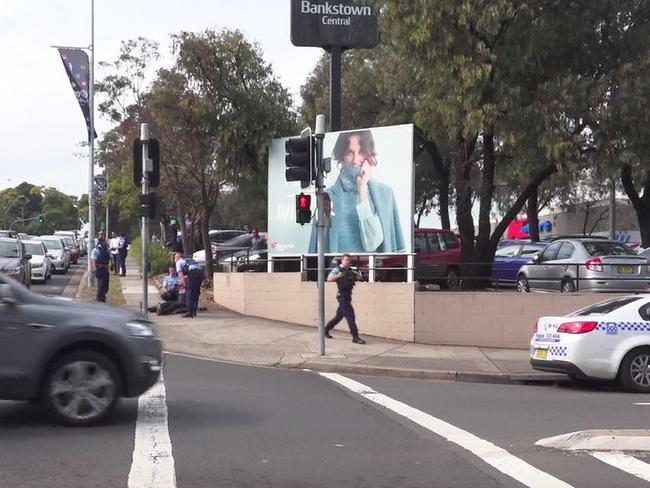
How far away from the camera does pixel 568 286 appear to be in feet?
60.7

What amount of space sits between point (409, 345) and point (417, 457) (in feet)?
32.2

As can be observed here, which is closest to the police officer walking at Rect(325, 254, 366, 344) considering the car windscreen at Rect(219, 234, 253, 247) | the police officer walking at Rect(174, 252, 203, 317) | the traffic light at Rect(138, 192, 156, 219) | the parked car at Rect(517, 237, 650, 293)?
the traffic light at Rect(138, 192, 156, 219)

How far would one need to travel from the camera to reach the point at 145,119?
30.0 m

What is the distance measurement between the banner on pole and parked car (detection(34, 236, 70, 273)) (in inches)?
312

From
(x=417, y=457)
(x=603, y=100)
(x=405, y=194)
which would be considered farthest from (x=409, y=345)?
(x=417, y=457)

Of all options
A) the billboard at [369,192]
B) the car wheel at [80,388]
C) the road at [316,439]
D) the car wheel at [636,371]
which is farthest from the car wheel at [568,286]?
the car wheel at [80,388]

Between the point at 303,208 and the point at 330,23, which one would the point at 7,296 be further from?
the point at 330,23

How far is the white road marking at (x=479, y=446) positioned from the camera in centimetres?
691

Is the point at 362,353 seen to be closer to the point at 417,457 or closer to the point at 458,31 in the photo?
the point at 458,31

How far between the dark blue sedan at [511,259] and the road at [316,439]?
11204 millimetres

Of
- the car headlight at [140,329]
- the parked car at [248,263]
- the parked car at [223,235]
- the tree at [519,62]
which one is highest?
the tree at [519,62]

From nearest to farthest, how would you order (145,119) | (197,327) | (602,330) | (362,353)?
(602,330)
(362,353)
(197,327)
(145,119)

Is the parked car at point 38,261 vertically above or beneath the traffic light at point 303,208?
beneath

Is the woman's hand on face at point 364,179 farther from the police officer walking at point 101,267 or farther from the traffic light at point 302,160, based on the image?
the police officer walking at point 101,267
